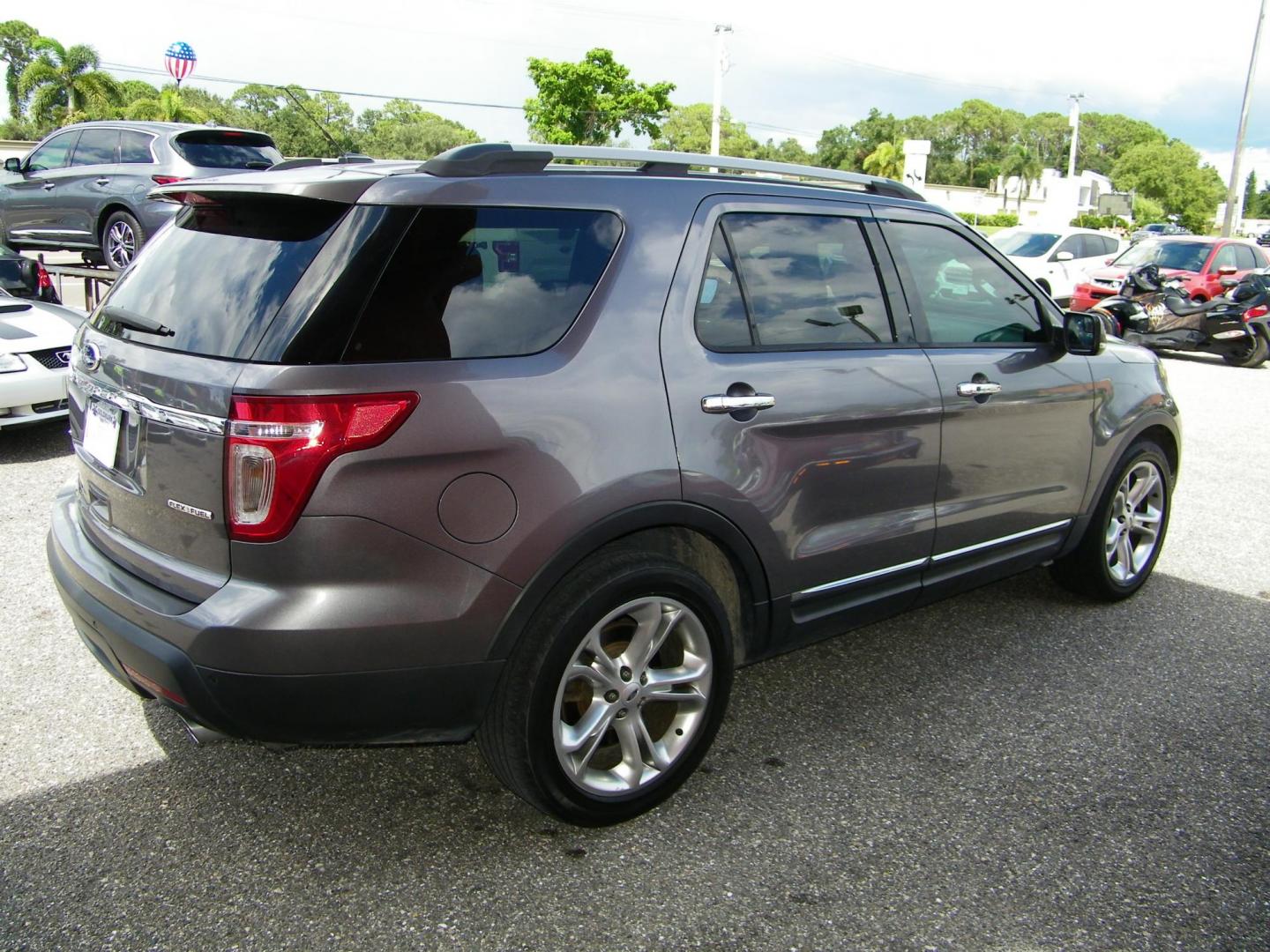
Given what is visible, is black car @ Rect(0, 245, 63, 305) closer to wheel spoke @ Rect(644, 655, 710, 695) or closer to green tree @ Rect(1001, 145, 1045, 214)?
wheel spoke @ Rect(644, 655, 710, 695)

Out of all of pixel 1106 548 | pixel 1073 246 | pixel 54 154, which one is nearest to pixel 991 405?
pixel 1106 548

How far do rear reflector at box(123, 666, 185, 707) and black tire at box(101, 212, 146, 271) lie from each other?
1091cm

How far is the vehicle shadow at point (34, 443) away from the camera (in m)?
7.03

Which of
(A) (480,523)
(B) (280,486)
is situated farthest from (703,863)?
(B) (280,486)

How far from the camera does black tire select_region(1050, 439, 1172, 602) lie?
4.66 m

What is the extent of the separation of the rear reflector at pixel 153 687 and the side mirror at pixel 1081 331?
11.3 ft

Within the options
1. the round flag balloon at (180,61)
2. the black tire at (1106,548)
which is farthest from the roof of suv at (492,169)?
the round flag balloon at (180,61)

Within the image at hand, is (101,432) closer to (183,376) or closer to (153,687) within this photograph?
(183,376)

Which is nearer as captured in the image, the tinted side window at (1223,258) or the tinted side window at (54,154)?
the tinted side window at (54,154)

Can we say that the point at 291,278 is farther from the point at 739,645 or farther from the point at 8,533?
the point at 8,533

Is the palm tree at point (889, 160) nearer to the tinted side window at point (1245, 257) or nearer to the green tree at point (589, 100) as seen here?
the green tree at point (589, 100)

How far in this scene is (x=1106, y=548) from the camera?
4.73m

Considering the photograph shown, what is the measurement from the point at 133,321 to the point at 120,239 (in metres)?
11.0

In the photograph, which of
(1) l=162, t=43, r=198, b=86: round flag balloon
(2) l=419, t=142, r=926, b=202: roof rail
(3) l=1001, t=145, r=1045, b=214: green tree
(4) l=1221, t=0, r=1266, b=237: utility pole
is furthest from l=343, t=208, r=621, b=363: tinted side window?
(3) l=1001, t=145, r=1045, b=214: green tree
